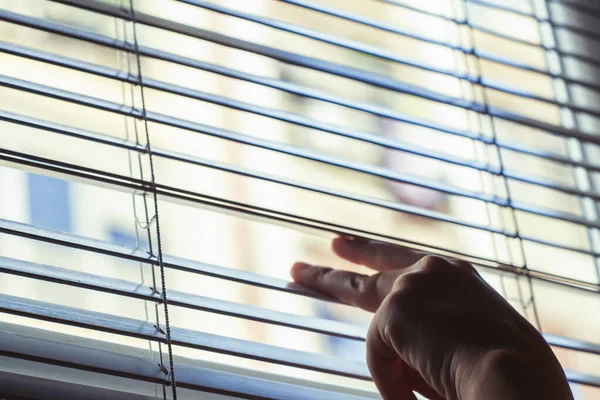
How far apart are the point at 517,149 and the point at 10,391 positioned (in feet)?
3.29

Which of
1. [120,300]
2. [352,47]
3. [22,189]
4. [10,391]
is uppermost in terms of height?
[352,47]

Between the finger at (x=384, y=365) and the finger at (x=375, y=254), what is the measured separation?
0.71 feet

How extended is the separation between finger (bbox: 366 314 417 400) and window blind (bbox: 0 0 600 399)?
0.16m

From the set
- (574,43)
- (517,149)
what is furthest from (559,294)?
(574,43)

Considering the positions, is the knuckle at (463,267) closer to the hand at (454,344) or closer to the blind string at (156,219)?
the hand at (454,344)

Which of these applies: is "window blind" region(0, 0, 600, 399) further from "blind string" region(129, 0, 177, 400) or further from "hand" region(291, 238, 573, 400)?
"hand" region(291, 238, 573, 400)

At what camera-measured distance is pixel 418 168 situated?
1517 millimetres

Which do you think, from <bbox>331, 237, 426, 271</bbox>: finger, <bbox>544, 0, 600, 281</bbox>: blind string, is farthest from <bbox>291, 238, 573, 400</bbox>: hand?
<bbox>544, 0, 600, 281</bbox>: blind string

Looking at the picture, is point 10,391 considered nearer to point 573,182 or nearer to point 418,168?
point 418,168

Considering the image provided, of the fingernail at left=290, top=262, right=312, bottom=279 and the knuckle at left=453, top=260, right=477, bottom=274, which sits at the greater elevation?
the fingernail at left=290, top=262, right=312, bottom=279

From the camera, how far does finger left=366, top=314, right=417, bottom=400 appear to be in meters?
1.04

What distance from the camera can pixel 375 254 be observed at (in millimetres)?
1270

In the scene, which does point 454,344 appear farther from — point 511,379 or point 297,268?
point 297,268

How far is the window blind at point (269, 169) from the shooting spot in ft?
3.73
